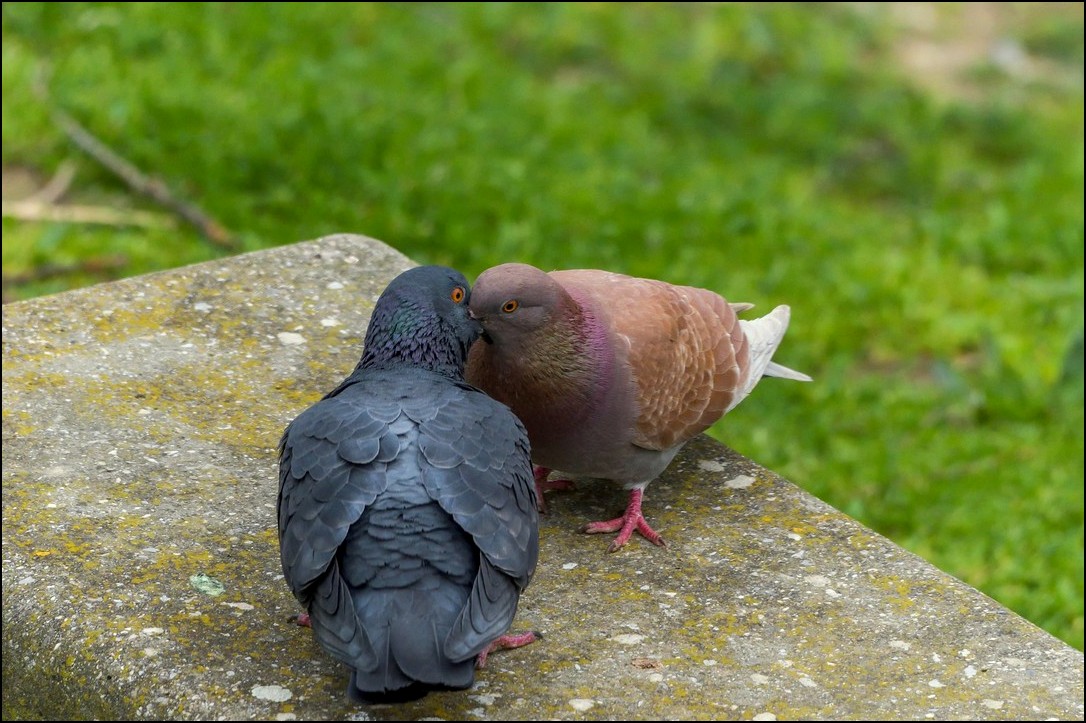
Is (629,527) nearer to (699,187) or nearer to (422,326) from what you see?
(422,326)

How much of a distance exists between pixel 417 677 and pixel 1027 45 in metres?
8.31

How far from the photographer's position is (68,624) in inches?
117

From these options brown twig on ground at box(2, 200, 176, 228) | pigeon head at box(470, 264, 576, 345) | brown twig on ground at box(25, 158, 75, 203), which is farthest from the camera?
brown twig on ground at box(25, 158, 75, 203)

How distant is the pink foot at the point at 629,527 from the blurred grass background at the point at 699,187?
177 centimetres

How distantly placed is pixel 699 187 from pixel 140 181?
2.72 metres

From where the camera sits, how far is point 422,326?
3160 millimetres

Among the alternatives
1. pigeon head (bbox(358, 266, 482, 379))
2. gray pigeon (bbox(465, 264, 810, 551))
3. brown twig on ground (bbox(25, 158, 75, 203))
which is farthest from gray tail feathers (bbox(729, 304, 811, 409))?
brown twig on ground (bbox(25, 158, 75, 203))

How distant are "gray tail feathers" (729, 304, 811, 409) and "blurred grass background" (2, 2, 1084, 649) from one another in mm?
1218

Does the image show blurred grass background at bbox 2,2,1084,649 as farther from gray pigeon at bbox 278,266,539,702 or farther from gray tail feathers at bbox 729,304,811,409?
gray pigeon at bbox 278,266,539,702

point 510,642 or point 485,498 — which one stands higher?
point 485,498

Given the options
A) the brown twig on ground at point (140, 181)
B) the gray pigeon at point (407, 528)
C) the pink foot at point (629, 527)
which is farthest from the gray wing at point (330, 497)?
the brown twig on ground at point (140, 181)

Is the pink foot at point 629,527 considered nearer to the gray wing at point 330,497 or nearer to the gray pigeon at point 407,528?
the gray pigeon at point 407,528

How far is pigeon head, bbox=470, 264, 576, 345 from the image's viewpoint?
3.27m

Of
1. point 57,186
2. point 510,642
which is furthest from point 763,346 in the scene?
point 57,186
